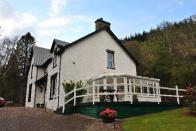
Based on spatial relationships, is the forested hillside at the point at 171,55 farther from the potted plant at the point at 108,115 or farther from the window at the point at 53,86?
the potted plant at the point at 108,115

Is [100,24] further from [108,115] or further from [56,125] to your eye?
[56,125]

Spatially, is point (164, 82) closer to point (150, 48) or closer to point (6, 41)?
point (150, 48)

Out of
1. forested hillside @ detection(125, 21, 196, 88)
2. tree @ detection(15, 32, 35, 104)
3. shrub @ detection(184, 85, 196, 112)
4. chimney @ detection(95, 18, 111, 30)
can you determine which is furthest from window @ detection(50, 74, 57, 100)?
tree @ detection(15, 32, 35, 104)

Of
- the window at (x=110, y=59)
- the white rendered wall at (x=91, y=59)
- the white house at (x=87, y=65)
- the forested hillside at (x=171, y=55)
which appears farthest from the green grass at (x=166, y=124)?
the forested hillside at (x=171, y=55)

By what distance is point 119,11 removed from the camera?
1839 centimetres

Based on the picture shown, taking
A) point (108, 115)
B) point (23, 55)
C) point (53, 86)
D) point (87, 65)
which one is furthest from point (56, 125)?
point (23, 55)

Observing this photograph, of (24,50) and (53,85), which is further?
(24,50)

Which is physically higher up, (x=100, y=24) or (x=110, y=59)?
(x=100, y=24)

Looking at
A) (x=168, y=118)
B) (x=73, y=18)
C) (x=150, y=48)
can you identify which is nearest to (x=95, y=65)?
(x=73, y=18)

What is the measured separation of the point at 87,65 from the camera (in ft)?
75.4

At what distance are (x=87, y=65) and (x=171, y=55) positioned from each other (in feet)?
76.8

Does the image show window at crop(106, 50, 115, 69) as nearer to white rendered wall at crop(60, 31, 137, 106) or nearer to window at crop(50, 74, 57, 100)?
white rendered wall at crop(60, 31, 137, 106)

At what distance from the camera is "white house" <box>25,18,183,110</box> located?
21.0 meters

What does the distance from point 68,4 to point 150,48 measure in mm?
34087
